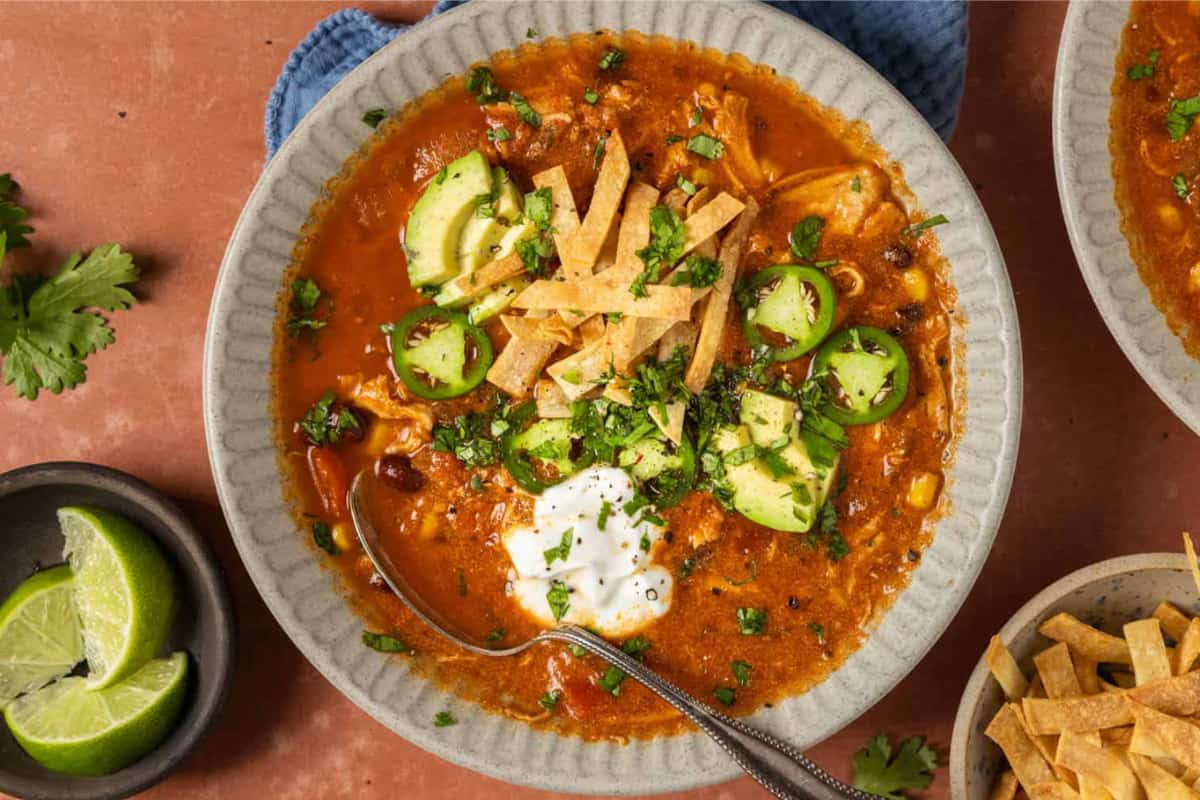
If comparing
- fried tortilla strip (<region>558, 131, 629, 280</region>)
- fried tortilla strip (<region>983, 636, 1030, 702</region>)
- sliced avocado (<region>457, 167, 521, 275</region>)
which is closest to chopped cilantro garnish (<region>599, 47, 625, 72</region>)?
fried tortilla strip (<region>558, 131, 629, 280</region>)

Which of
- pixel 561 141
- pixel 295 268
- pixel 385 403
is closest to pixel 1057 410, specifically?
pixel 561 141

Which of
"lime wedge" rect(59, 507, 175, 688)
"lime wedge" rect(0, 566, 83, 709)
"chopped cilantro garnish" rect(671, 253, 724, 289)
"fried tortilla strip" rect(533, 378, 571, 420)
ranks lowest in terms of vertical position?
"lime wedge" rect(0, 566, 83, 709)

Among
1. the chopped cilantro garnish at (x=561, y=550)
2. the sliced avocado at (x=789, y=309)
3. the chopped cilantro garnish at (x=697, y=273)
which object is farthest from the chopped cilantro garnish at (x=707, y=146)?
the chopped cilantro garnish at (x=561, y=550)

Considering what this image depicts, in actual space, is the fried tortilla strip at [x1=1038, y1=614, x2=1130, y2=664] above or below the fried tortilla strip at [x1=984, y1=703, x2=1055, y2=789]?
above

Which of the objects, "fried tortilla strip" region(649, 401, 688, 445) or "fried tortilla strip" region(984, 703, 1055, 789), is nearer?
"fried tortilla strip" region(649, 401, 688, 445)

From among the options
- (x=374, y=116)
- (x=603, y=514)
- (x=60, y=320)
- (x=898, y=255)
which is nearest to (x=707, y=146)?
(x=898, y=255)

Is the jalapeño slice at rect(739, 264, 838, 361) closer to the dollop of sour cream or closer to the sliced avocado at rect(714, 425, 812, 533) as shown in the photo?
the sliced avocado at rect(714, 425, 812, 533)

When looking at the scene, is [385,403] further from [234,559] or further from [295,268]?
[234,559]

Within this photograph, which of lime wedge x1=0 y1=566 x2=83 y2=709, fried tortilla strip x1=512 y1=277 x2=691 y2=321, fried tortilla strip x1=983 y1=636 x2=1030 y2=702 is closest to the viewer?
fried tortilla strip x1=512 y1=277 x2=691 y2=321
